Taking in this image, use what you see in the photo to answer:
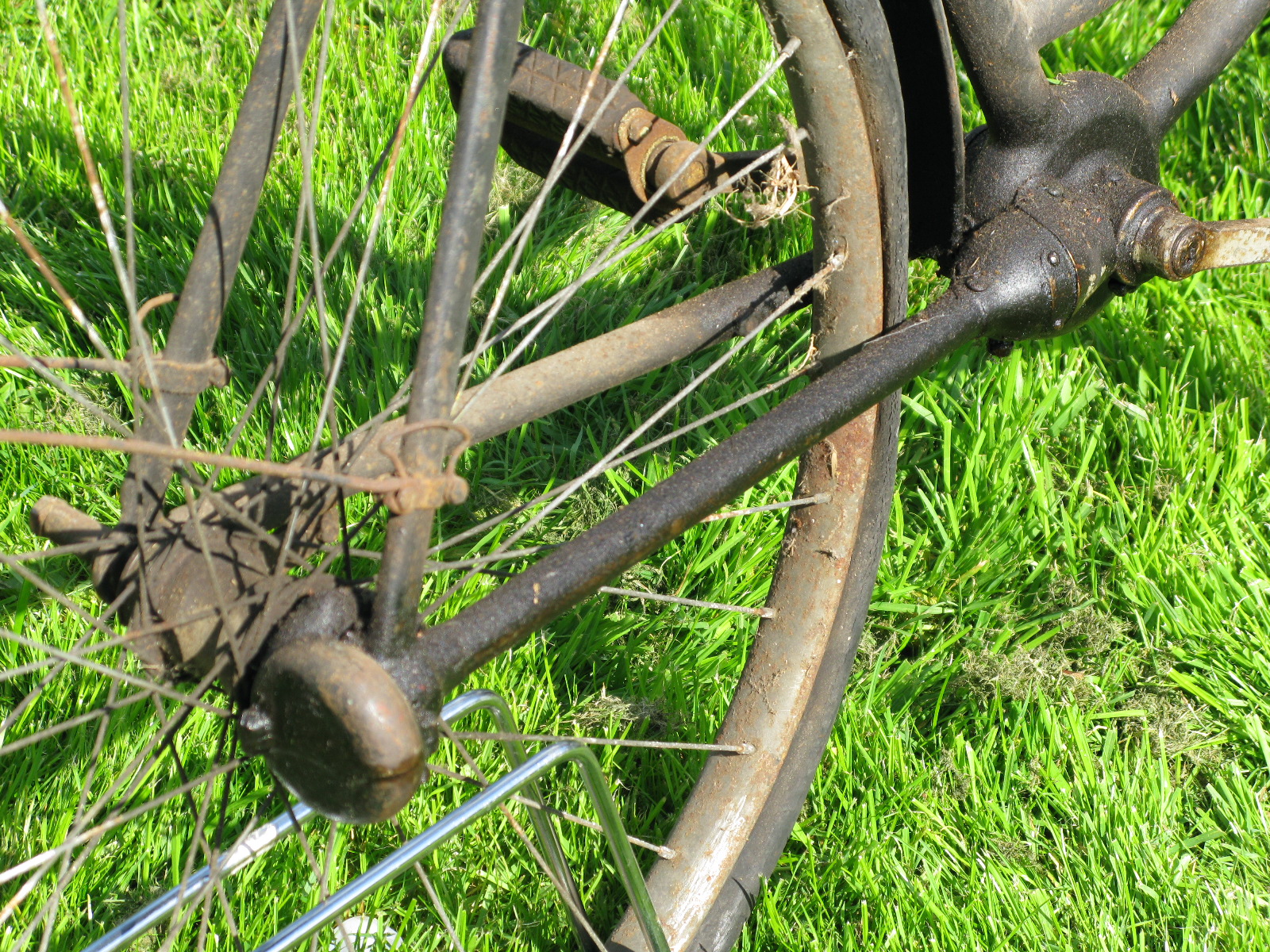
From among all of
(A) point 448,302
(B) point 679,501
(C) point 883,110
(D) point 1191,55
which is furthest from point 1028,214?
(A) point 448,302

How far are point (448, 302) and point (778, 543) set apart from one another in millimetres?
1265

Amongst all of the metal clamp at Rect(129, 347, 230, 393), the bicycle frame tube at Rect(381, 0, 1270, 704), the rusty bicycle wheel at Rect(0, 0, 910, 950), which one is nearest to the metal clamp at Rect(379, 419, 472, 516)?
the rusty bicycle wheel at Rect(0, 0, 910, 950)

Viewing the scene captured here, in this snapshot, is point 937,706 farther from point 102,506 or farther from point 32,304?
point 32,304

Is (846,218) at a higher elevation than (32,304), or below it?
higher

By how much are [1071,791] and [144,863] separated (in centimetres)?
136

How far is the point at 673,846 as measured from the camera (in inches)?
68.5

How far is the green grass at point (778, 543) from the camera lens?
1761 mm

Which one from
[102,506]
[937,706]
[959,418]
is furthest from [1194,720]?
→ [102,506]

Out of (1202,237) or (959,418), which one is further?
(959,418)

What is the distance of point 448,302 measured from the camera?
1008 millimetres

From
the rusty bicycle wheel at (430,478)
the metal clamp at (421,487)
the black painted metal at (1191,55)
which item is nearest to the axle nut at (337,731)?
the rusty bicycle wheel at (430,478)

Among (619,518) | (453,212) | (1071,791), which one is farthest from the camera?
(1071,791)

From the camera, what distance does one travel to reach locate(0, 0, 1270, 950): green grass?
176 centimetres

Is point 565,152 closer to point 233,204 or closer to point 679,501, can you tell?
point 233,204
